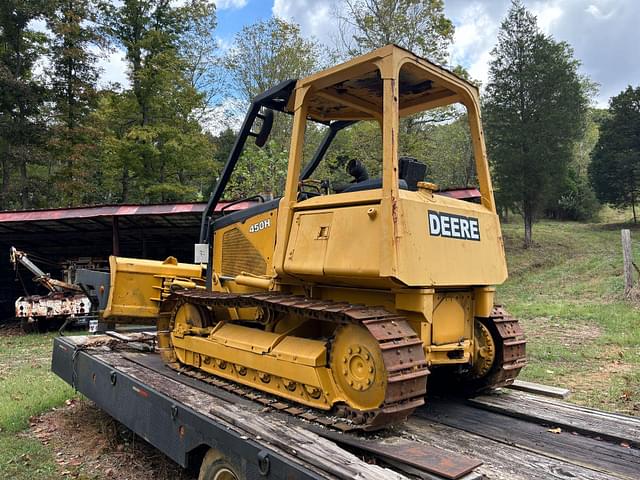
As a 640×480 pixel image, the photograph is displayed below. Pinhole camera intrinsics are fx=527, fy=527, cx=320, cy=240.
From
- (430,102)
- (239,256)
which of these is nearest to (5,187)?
(239,256)

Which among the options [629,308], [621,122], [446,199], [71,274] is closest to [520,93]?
[621,122]

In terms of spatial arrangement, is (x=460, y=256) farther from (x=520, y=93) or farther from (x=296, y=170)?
(x=520, y=93)

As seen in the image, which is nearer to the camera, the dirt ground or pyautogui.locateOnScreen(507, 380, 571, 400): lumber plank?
pyautogui.locateOnScreen(507, 380, 571, 400): lumber plank

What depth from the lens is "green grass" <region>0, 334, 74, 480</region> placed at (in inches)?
191

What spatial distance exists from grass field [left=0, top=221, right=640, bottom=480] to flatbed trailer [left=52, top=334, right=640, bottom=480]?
118cm

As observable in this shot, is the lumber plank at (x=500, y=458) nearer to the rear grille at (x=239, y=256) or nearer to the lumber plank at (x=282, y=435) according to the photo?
the lumber plank at (x=282, y=435)

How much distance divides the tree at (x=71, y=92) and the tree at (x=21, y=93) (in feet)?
1.90

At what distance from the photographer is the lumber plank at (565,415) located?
370 cm

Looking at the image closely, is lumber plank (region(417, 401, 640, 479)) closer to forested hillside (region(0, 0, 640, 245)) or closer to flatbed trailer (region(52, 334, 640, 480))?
flatbed trailer (region(52, 334, 640, 480))

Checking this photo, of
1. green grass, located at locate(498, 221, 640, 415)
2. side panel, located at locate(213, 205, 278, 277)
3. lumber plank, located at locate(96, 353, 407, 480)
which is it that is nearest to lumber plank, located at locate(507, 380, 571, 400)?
green grass, located at locate(498, 221, 640, 415)

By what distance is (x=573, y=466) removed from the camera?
315cm

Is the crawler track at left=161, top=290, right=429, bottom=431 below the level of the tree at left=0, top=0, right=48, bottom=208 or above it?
below

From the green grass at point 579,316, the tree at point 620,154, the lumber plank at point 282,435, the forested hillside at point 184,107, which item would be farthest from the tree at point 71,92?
the tree at point 620,154

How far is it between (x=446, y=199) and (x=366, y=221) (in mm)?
859
